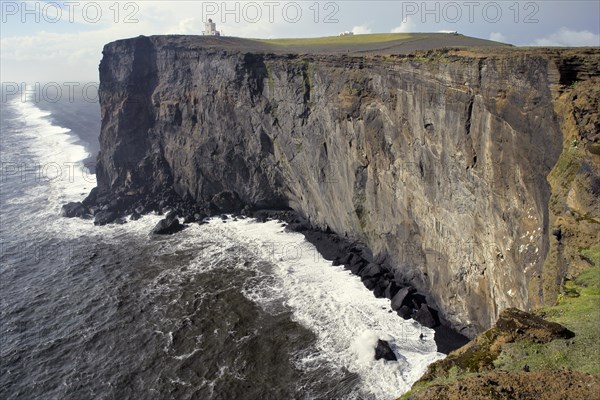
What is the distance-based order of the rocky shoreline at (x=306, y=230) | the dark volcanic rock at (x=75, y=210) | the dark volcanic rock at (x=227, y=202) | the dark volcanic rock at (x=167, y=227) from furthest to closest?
the dark volcanic rock at (x=75, y=210)
the dark volcanic rock at (x=227, y=202)
the dark volcanic rock at (x=167, y=227)
the rocky shoreline at (x=306, y=230)

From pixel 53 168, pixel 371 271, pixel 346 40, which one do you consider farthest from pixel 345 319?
pixel 53 168

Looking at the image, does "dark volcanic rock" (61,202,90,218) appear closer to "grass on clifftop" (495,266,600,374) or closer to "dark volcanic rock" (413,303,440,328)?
"dark volcanic rock" (413,303,440,328)

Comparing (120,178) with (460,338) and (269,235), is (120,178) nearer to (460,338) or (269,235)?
(269,235)

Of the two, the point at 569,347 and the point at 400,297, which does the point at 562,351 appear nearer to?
the point at 569,347

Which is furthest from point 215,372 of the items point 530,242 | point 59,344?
point 530,242

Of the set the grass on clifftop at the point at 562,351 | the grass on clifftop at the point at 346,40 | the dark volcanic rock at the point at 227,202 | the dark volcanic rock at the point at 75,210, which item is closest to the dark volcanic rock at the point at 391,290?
the grass on clifftop at the point at 562,351

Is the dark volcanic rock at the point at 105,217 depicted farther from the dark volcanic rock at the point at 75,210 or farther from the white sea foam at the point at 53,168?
the white sea foam at the point at 53,168
